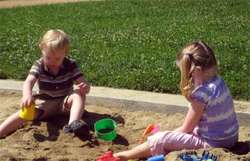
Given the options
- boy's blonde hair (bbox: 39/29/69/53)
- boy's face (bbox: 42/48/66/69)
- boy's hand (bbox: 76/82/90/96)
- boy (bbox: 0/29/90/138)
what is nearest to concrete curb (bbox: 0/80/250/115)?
boy (bbox: 0/29/90/138)

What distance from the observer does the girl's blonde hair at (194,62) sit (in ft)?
14.7

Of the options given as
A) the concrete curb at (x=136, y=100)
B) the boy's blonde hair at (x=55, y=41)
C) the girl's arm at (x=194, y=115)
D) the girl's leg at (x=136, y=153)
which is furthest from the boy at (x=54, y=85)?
the girl's arm at (x=194, y=115)

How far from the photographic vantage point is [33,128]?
539cm

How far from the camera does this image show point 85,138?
5.21 m

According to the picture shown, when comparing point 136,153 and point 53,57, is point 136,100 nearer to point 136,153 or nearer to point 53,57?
point 53,57

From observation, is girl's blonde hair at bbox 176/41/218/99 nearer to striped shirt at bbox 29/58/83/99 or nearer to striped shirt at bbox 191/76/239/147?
striped shirt at bbox 191/76/239/147

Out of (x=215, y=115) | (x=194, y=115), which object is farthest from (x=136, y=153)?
(x=215, y=115)

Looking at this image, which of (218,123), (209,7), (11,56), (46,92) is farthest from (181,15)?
(218,123)

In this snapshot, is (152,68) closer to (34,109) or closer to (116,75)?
(116,75)

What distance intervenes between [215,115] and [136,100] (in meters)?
1.43

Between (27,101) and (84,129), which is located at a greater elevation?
(27,101)

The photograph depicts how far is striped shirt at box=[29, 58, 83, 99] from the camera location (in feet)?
18.4

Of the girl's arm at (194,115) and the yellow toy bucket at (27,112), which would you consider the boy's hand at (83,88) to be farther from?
the girl's arm at (194,115)

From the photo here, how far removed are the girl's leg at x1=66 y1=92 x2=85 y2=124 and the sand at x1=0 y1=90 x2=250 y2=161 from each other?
161 millimetres
